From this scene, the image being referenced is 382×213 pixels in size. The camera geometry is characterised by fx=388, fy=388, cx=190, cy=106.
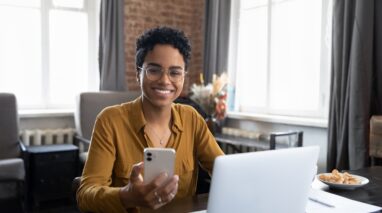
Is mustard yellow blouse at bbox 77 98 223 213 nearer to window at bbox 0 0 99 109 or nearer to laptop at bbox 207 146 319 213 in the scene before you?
laptop at bbox 207 146 319 213

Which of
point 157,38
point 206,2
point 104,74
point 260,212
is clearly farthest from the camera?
point 206,2

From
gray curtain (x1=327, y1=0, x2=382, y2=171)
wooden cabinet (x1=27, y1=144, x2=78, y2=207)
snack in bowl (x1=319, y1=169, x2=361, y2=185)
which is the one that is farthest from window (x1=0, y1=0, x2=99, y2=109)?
snack in bowl (x1=319, y1=169, x2=361, y2=185)

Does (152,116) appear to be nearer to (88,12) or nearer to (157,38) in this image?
(157,38)

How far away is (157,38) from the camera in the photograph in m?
1.29

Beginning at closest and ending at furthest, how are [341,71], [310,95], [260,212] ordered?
1. [260,212]
2. [341,71]
3. [310,95]

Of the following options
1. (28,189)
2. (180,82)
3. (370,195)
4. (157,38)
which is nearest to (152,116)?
(180,82)

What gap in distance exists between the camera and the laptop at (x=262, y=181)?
2.90 feet

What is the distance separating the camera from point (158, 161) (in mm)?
888

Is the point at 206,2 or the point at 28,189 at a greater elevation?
the point at 206,2

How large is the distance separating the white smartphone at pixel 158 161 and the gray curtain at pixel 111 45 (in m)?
3.27

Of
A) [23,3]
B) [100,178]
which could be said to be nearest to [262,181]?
[100,178]

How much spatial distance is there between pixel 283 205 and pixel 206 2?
365cm

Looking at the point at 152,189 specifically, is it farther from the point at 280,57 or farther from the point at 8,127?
the point at 280,57

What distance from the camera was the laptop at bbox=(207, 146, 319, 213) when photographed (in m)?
0.88
